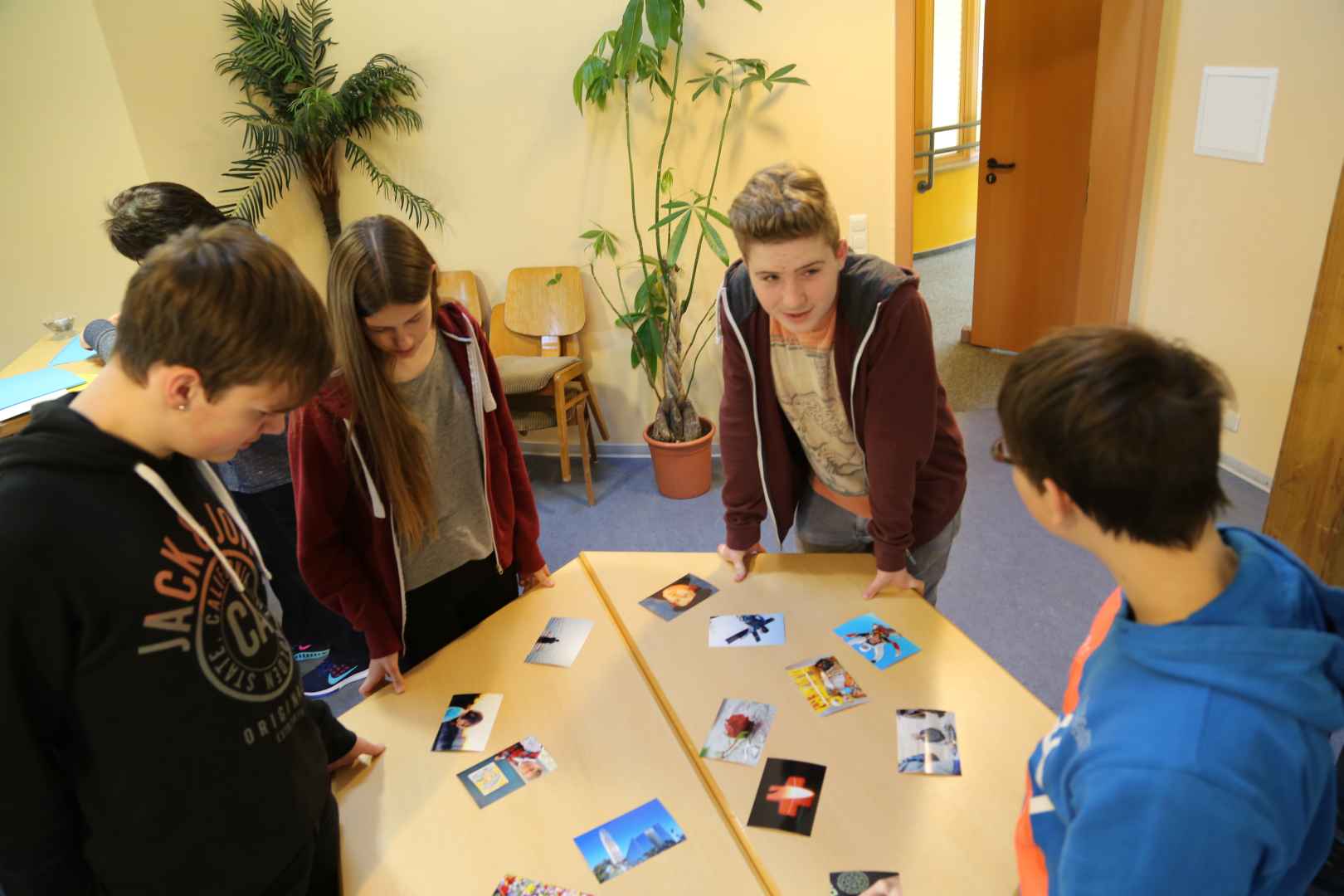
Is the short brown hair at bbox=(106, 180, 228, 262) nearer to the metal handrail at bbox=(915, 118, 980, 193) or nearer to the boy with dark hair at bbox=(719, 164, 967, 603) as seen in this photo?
the boy with dark hair at bbox=(719, 164, 967, 603)

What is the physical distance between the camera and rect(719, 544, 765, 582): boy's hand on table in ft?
5.98

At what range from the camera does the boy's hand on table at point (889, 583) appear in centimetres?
170

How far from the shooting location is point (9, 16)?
3.41m

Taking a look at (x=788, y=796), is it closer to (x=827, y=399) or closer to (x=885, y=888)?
(x=885, y=888)

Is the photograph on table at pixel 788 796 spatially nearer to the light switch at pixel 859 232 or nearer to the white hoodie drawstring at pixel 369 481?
the white hoodie drawstring at pixel 369 481

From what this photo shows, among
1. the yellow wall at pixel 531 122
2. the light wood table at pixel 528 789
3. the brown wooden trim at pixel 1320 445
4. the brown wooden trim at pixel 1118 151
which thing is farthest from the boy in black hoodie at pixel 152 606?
the brown wooden trim at pixel 1118 151

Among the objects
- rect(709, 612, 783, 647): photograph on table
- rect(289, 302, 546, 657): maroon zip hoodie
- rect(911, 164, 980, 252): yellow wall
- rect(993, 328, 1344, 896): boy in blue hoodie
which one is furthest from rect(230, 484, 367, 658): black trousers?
rect(911, 164, 980, 252): yellow wall

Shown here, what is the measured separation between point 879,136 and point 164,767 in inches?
134

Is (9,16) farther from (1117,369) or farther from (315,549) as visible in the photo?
(1117,369)

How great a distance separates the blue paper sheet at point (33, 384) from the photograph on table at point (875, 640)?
8.04ft

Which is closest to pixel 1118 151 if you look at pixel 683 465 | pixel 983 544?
pixel 983 544

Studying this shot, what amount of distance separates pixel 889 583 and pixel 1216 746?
38.0 inches

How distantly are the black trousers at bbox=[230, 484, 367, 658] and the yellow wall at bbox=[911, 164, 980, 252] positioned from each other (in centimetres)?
598

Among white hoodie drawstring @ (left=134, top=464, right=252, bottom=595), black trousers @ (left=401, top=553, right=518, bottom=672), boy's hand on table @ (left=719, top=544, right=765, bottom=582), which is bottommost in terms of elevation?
black trousers @ (left=401, top=553, right=518, bottom=672)
